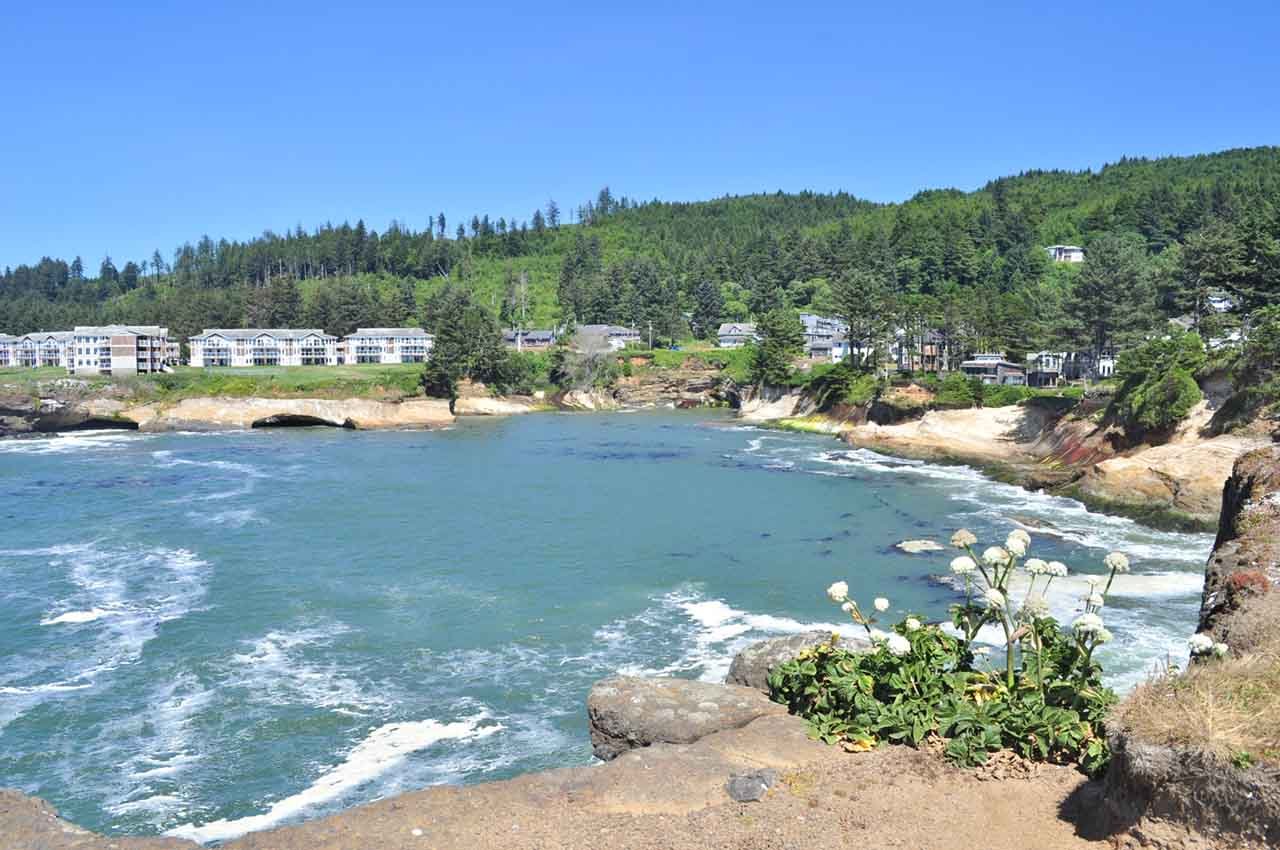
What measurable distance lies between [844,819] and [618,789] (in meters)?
2.52

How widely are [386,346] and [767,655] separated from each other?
11642 centimetres

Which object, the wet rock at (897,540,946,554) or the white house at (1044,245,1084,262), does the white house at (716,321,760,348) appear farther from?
the wet rock at (897,540,946,554)

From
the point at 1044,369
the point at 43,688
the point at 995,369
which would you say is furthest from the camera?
the point at 995,369

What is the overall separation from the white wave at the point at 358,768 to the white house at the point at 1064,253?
14517 cm

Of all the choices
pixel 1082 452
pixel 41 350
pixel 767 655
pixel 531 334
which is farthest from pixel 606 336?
pixel 767 655

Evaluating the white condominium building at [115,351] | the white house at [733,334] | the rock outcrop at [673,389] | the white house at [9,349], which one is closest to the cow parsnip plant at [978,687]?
the rock outcrop at [673,389]

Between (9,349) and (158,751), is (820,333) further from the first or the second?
(158,751)

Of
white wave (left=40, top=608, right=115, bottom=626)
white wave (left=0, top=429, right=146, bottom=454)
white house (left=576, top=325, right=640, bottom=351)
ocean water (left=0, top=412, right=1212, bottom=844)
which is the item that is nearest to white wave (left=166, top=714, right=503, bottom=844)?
ocean water (left=0, top=412, right=1212, bottom=844)

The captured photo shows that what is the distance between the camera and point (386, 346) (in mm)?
125125

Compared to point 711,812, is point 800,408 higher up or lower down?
lower down

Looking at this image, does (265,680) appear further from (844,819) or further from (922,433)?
(922,433)

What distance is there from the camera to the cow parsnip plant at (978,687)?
1054 centimetres

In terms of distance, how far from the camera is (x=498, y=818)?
10.0 meters

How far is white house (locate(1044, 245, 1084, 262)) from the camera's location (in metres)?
145
